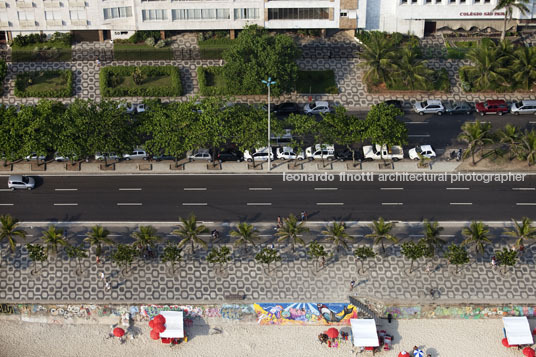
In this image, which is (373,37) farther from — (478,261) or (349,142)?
(478,261)

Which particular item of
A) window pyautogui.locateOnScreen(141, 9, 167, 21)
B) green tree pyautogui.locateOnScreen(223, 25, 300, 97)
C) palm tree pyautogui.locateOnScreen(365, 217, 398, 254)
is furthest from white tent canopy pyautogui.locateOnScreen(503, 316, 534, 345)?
window pyautogui.locateOnScreen(141, 9, 167, 21)

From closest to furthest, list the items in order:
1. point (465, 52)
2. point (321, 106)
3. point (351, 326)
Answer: point (351, 326), point (321, 106), point (465, 52)

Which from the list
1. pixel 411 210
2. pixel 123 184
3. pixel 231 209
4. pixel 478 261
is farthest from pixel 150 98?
pixel 478 261

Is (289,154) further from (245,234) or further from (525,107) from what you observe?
(525,107)

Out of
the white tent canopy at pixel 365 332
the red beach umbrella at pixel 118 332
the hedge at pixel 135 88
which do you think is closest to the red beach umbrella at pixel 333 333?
the white tent canopy at pixel 365 332

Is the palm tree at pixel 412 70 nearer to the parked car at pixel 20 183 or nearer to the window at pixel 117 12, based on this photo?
the window at pixel 117 12

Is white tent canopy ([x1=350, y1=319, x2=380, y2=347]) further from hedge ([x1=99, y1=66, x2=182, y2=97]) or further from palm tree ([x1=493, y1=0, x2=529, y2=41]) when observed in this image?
palm tree ([x1=493, y1=0, x2=529, y2=41])
